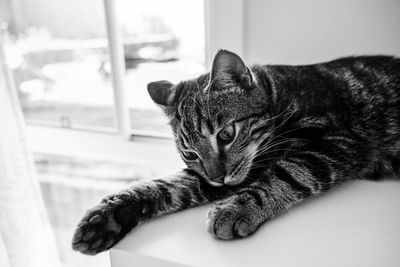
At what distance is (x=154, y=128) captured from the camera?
1.42 meters

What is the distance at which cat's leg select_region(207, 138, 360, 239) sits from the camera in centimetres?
71

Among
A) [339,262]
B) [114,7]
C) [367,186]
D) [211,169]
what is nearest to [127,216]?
[211,169]

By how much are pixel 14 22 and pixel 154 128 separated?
0.72 metres

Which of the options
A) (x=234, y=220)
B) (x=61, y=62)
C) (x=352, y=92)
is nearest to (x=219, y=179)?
(x=234, y=220)

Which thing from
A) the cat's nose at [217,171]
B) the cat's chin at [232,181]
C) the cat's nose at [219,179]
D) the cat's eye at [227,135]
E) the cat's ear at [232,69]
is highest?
the cat's ear at [232,69]

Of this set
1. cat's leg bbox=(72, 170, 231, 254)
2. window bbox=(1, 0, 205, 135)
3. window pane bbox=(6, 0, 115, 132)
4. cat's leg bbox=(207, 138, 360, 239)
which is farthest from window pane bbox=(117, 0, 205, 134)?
cat's leg bbox=(207, 138, 360, 239)

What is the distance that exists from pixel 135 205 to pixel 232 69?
0.36 m

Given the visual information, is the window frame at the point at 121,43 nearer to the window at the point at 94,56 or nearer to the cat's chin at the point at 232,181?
the window at the point at 94,56

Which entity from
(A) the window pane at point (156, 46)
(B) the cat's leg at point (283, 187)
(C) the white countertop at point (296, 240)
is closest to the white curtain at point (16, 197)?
(A) the window pane at point (156, 46)

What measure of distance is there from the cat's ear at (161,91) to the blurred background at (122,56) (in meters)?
0.23

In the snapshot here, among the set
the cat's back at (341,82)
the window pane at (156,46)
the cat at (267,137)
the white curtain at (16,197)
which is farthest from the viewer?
the window pane at (156,46)

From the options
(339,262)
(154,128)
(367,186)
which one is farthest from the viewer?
(154,128)

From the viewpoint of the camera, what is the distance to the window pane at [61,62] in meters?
1.41

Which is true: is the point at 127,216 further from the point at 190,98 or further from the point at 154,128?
the point at 154,128
